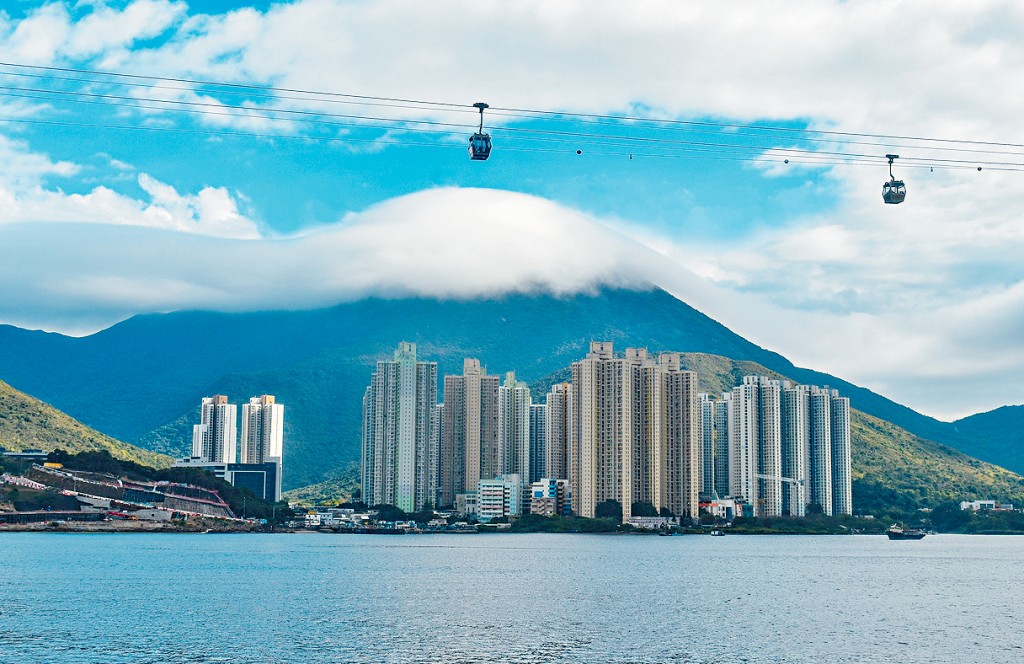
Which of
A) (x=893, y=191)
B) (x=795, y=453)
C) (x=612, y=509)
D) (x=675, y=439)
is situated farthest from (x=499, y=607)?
(x=795, y=453)

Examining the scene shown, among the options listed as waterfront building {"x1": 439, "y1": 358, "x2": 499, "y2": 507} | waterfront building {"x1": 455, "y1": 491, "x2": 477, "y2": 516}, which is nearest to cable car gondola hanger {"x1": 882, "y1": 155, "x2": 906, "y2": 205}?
waterfront building {"x1": 455, "y1": 491, "x2": 477, "y2": 516}

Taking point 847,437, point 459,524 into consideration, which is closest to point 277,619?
point 459,524

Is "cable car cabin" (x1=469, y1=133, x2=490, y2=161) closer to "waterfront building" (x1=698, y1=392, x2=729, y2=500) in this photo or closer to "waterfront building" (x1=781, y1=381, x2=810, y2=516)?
"waterfront building" (x1=698, y1=392, x2=729, y2=500)

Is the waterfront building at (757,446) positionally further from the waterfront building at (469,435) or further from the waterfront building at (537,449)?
the waterfront building at (469,435)

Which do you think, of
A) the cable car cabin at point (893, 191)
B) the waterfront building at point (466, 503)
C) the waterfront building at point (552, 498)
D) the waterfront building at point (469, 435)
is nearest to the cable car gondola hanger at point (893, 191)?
the cable car cabin at point (893, 191)

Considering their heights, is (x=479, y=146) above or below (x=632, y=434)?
above

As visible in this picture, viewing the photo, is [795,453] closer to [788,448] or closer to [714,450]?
[788,448]
